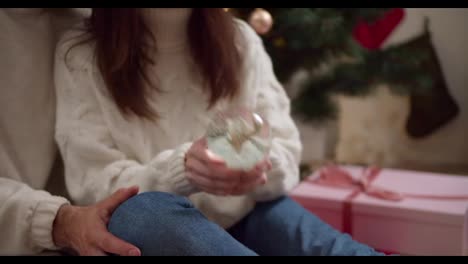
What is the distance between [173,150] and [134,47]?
0.14 meters

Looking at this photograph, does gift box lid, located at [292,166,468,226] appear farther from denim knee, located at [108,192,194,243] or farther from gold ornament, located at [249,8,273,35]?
denim knee, located at [108,192,194,243]

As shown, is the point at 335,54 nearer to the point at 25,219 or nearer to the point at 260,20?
the point at 260,20

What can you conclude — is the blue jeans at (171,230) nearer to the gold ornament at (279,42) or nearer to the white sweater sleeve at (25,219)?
the white sweater sleeve at (25,219)

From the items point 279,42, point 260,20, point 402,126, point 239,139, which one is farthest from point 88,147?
point 402,126

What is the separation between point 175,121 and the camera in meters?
0.68

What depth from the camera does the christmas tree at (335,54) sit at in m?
0.98

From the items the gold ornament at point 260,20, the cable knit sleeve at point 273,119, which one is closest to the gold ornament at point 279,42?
the gold ornament at point 260,20

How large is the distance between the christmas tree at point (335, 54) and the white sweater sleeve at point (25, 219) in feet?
1.82

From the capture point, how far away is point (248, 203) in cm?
72

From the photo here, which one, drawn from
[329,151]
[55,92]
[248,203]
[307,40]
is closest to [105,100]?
[55,92]

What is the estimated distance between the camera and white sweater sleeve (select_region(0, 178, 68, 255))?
575mm

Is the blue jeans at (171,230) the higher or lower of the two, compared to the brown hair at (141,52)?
lower

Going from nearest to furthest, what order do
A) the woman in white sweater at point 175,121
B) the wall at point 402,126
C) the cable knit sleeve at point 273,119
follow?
the woman in white sweater at point 175,121
the cable knit sleeve at point 273,119
the wall at point 402,126
